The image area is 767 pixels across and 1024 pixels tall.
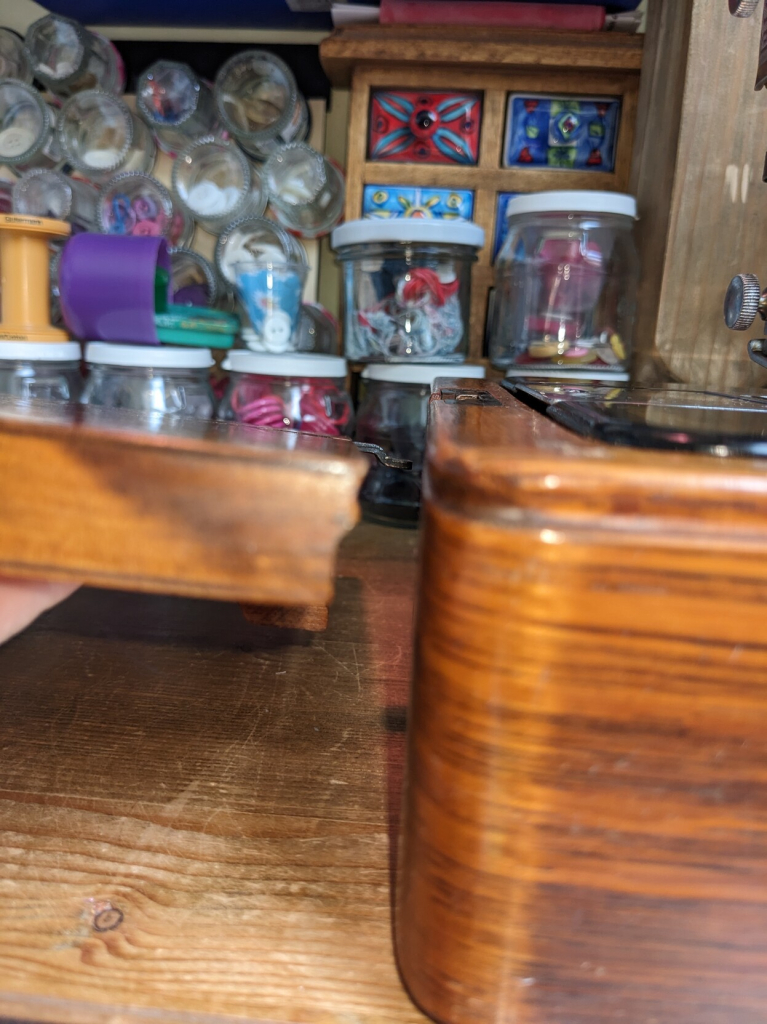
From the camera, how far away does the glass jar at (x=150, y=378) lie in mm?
968

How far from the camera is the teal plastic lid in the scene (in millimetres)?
1014

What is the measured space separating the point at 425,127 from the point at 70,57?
1.77 ft

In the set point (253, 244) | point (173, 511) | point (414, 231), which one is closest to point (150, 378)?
point (253, 244)

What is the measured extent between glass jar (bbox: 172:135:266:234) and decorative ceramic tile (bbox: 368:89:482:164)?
0.19m

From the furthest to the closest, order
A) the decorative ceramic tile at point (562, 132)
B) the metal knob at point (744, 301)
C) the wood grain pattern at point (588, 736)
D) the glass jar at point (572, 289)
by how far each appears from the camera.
Answer: the decorative ceramic tile at point (562, 132) < the glass jar at point (572, 289) < the metal knob at point (744, 301) < the wood grain pattern at point (588, 736)

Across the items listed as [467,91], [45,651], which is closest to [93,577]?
[45,651]

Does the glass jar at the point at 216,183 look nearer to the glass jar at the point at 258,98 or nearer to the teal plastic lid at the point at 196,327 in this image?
the glass jar at the point at 258,98

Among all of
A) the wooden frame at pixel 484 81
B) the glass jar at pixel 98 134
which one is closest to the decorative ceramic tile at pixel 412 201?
the wooden frame at pixel 484 81

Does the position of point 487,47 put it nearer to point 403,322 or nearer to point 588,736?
point 403,322

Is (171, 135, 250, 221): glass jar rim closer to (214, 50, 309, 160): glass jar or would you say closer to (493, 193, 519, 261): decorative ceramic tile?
(214, 50, 309, 160): glass jar

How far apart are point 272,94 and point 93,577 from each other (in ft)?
3.46

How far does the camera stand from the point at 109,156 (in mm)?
1140

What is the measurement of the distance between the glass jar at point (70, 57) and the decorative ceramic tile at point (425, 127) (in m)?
0.41

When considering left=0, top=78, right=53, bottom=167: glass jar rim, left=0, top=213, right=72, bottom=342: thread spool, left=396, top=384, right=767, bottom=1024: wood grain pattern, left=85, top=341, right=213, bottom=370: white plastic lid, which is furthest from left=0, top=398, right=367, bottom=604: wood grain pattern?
left=0, top=78, right=53, bottom=167: glass jar rim
